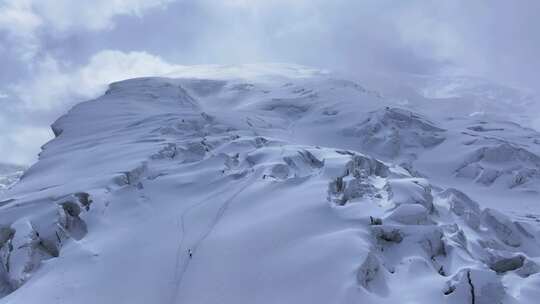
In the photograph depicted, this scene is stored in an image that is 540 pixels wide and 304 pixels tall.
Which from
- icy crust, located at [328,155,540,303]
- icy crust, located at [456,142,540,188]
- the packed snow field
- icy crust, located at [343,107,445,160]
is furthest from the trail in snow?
icy crust, located at [343,107,445,160]

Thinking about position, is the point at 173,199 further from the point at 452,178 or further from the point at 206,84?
the point at 206,84

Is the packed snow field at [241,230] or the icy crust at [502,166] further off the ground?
the packed snow field at [241,230]

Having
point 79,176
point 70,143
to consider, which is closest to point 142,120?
point 70,143

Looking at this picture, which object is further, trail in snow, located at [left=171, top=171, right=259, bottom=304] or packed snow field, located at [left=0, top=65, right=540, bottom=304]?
trail in snow, located at [left=171, top=171, right=259, bottom=304]

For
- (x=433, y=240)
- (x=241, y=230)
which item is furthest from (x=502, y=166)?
(x=241, y=230)

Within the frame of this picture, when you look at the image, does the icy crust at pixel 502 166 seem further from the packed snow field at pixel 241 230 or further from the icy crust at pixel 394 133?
the packed snow field at pixel 241 230

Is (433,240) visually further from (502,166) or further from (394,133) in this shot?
(394,133)

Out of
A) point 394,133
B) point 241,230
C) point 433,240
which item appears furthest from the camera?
point 394,133

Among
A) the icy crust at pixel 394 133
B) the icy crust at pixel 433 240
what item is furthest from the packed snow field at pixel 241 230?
the icy crust at pixel 394 133

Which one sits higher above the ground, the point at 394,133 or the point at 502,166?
the point at 394,133

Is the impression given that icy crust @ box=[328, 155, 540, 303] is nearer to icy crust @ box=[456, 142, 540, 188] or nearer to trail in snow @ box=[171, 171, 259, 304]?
trail in snow @ box=[171, 171, 259, 304]

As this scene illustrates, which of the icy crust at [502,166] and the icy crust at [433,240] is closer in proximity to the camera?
the icy crust at [433,240]
